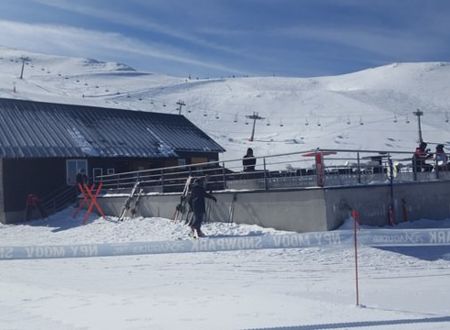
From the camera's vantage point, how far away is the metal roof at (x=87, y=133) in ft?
96.4

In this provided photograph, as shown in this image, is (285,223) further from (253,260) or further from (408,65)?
(408,65)

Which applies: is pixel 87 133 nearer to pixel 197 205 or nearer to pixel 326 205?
pixel 197 205

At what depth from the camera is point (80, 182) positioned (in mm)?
27234

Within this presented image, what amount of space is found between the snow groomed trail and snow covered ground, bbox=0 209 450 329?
12.5 inches

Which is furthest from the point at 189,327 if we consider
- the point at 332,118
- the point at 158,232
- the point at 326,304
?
the point at 332,118

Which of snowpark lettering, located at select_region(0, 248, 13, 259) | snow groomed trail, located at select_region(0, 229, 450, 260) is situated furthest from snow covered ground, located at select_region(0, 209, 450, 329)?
snow groomed trail, located at select_region(0, 229, 450, 260)

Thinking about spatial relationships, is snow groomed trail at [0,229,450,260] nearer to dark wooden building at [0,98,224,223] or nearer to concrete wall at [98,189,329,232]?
A: concrete wall at [98,189,329,232]

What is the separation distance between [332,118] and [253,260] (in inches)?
3266

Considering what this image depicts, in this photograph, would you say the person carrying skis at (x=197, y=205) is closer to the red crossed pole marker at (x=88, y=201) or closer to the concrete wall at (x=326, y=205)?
the concrete wall at (x=326, y=205)

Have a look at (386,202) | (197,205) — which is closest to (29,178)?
(197,205)

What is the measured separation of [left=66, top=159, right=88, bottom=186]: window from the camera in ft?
98.8

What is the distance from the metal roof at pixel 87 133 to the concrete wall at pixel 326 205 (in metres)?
13.4

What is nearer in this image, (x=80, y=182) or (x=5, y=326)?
(x=5, y=326)

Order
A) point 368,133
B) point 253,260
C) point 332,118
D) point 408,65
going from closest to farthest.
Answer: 1. point 253,260
2. point 368,133
3. point 332,118
4. point 408,65
